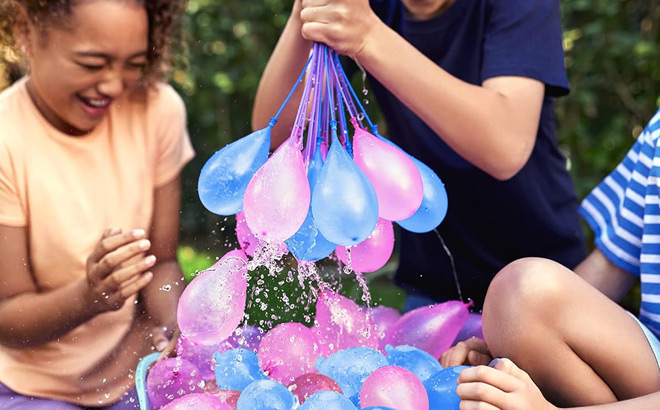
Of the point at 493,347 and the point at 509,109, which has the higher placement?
the point at 509,109

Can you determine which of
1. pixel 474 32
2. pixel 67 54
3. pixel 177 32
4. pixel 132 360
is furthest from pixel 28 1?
pixel 474 32

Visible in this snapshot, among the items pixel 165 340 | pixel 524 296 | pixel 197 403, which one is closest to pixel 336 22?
pixel 524 296

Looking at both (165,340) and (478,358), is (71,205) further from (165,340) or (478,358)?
(478,358)

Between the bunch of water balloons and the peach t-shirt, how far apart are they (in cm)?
44

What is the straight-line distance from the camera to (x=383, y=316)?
151 centimetres

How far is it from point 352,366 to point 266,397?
0.19 m

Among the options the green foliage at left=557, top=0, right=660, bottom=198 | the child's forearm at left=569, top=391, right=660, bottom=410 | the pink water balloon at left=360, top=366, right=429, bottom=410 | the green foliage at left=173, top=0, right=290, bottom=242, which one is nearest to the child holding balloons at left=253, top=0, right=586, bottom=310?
the pink water balloon at left=360, top=366, right=429, bottom=410

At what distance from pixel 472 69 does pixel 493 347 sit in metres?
0.58

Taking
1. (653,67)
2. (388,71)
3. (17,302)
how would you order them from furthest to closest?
(653,67) < (17,302) < (388,71)

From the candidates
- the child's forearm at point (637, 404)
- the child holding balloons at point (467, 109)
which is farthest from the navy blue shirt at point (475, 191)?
the child's forearm at point (637, 404)

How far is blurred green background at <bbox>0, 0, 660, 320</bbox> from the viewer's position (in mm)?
2709

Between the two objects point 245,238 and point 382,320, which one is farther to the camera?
point 382,320

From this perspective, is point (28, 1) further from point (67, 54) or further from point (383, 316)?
point (383, 316)

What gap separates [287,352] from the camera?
4.11 feet
